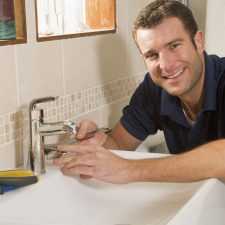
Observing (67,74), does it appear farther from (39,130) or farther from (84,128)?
(39,130)

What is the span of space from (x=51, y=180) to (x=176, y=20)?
0.64 meters

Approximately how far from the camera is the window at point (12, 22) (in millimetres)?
1091

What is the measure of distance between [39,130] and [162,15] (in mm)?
550

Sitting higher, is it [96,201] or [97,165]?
[97,165]

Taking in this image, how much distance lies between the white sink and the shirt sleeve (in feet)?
1.36

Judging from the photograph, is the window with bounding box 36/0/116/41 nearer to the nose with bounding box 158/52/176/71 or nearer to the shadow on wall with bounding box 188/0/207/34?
the nose with bounding box 158/52/176/71

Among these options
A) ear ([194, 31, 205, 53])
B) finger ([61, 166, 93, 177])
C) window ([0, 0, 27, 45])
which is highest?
window ([0, 0, 27, 45])

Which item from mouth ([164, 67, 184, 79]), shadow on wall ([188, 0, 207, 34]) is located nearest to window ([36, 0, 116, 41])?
mouth ([164, 67, 184, 79])

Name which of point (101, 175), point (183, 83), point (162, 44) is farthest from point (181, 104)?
point (101, 175)

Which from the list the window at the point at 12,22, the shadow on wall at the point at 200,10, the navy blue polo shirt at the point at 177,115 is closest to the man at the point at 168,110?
the navy blue polo shirt at the point at 177,115

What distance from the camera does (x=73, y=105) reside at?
1.35 metres

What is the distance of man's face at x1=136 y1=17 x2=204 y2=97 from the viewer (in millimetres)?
1315

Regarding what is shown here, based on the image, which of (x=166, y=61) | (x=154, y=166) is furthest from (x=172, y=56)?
(x=154, y=166)

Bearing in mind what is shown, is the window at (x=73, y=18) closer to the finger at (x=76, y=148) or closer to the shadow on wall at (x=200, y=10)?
the finger at (x=76, y=148)
